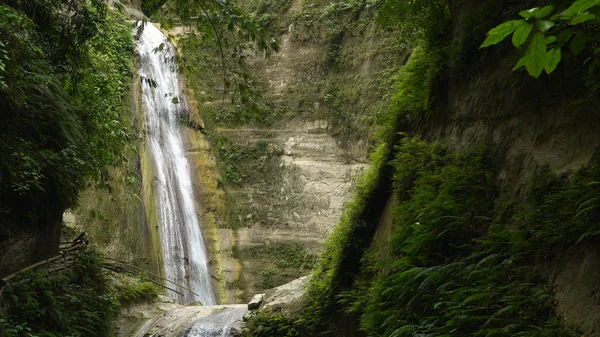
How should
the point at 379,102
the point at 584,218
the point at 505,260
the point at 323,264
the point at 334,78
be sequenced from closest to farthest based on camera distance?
1. the point at 584,218
2. the point at 505,260
3. the point at 323,264
4. the point at 379,102
5. the point at 334,78

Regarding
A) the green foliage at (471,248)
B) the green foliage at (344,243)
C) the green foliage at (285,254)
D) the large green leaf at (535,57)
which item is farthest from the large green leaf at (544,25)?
the green foliage at (285,254)

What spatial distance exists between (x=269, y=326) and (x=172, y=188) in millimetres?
9651

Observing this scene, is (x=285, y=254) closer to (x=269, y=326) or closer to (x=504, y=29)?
(x=269, y=326)

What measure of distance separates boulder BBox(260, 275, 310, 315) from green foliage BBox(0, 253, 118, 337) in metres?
2.85

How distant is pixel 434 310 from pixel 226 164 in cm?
1556

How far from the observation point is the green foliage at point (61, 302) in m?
7.24

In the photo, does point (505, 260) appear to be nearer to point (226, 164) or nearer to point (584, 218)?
point (584, 218)

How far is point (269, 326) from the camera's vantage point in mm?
9641

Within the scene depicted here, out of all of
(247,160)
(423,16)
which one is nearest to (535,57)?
(423,16)

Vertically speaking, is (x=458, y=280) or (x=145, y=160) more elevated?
(x=145, y=160)

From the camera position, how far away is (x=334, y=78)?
1984cm

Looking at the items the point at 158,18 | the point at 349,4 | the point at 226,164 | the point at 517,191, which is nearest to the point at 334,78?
the point at 349,4

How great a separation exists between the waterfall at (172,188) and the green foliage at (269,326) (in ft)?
21.3

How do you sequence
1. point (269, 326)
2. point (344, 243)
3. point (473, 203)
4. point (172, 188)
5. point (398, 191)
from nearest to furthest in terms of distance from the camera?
point (473, 203) < point (398, 191) < point (344, 243) < point (269, 326) < point (172, 188)
